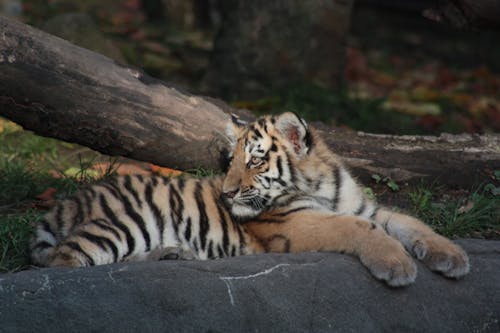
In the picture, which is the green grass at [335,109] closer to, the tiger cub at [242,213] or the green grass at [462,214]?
the green grass at [462,214]

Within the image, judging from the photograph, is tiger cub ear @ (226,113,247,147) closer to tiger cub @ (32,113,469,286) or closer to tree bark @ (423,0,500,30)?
tiger cub @ (32,113,469,286)

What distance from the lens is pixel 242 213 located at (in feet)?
14.0

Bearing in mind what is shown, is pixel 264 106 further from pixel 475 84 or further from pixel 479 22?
pixel 475 84

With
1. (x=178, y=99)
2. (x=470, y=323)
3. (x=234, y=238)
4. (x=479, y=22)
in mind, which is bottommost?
(x=470, y=323)

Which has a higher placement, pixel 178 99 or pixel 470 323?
pixel 178 99

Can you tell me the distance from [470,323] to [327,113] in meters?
4.43

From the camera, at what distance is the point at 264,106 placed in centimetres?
773

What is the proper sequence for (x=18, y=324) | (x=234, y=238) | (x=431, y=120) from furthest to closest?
1. (x=431, y=120)
2. (x=234, y=238)
3. (x=18, y=324)

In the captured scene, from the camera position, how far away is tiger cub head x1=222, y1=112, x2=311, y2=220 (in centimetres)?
426

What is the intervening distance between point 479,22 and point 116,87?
277cm

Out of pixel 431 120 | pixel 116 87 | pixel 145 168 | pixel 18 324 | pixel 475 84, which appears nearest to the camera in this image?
pixel 18 324

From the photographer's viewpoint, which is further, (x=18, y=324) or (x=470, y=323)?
(x=470, y=323)

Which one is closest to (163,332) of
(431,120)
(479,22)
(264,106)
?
(479,22)

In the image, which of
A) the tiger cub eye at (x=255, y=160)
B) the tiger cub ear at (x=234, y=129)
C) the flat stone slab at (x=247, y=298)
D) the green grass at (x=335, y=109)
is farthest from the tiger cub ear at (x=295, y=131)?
the green grass at (x=335, y=109)
